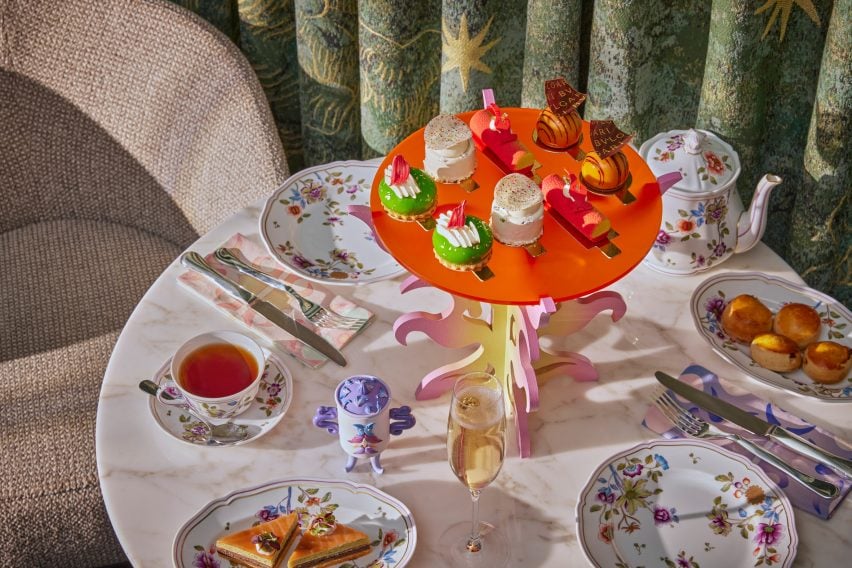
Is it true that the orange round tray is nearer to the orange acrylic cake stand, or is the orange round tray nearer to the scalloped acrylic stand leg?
the orange acrylic cake stand

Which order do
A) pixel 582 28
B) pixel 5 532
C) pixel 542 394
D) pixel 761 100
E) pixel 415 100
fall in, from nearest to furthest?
pixel 542 394, pixel 5 532, pixel 761 100, pixel 582 28, pixel 415 100

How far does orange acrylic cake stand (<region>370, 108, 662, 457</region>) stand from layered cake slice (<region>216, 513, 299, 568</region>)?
343mm

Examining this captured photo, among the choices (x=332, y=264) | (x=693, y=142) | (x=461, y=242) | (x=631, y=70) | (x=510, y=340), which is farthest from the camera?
(x=631, y=70)

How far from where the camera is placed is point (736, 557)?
1412mm

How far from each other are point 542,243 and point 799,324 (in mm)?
498

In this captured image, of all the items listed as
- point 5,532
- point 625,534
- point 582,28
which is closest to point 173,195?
point 5,532

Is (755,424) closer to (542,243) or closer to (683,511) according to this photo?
(683,511)

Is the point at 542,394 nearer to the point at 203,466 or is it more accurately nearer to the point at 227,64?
the point at 203,466

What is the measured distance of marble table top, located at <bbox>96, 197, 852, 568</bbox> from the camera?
1.45 metres

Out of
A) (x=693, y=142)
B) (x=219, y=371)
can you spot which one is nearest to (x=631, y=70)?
(x=693, y=142)

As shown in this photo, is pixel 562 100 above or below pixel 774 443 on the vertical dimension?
above

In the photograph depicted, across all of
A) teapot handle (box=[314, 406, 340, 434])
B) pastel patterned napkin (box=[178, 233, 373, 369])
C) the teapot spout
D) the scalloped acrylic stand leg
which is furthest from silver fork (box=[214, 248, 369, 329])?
the teapot spout

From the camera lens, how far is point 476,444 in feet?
4.29

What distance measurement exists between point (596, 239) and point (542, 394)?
1.01 feet
